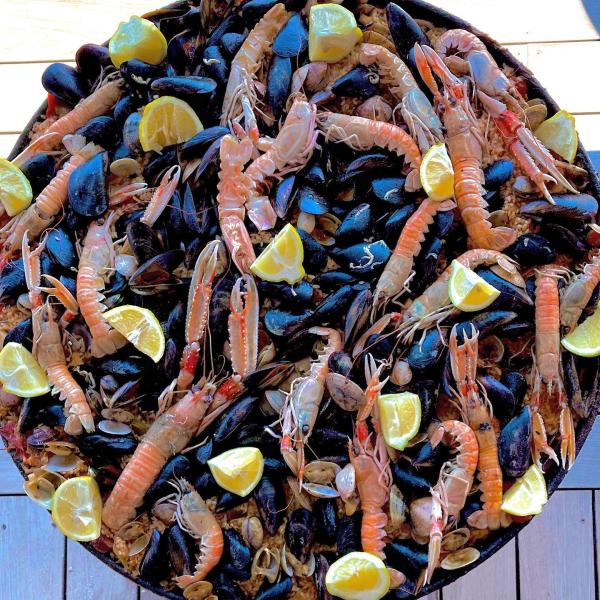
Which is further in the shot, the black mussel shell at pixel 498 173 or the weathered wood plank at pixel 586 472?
the weathered wood plank at pixel 586 472

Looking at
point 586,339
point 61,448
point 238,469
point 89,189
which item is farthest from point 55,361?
point 586,339

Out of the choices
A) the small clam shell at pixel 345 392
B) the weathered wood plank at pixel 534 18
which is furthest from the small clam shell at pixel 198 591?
the weathered wood plank at pixel 534 18

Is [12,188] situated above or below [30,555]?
above

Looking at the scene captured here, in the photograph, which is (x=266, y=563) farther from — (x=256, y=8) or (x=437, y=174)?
(x=256, y=8)

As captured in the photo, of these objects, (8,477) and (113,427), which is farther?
(8,477)

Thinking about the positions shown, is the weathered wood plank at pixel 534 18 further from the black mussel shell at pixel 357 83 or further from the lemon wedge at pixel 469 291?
the lemon wedge at pixel 469 291
